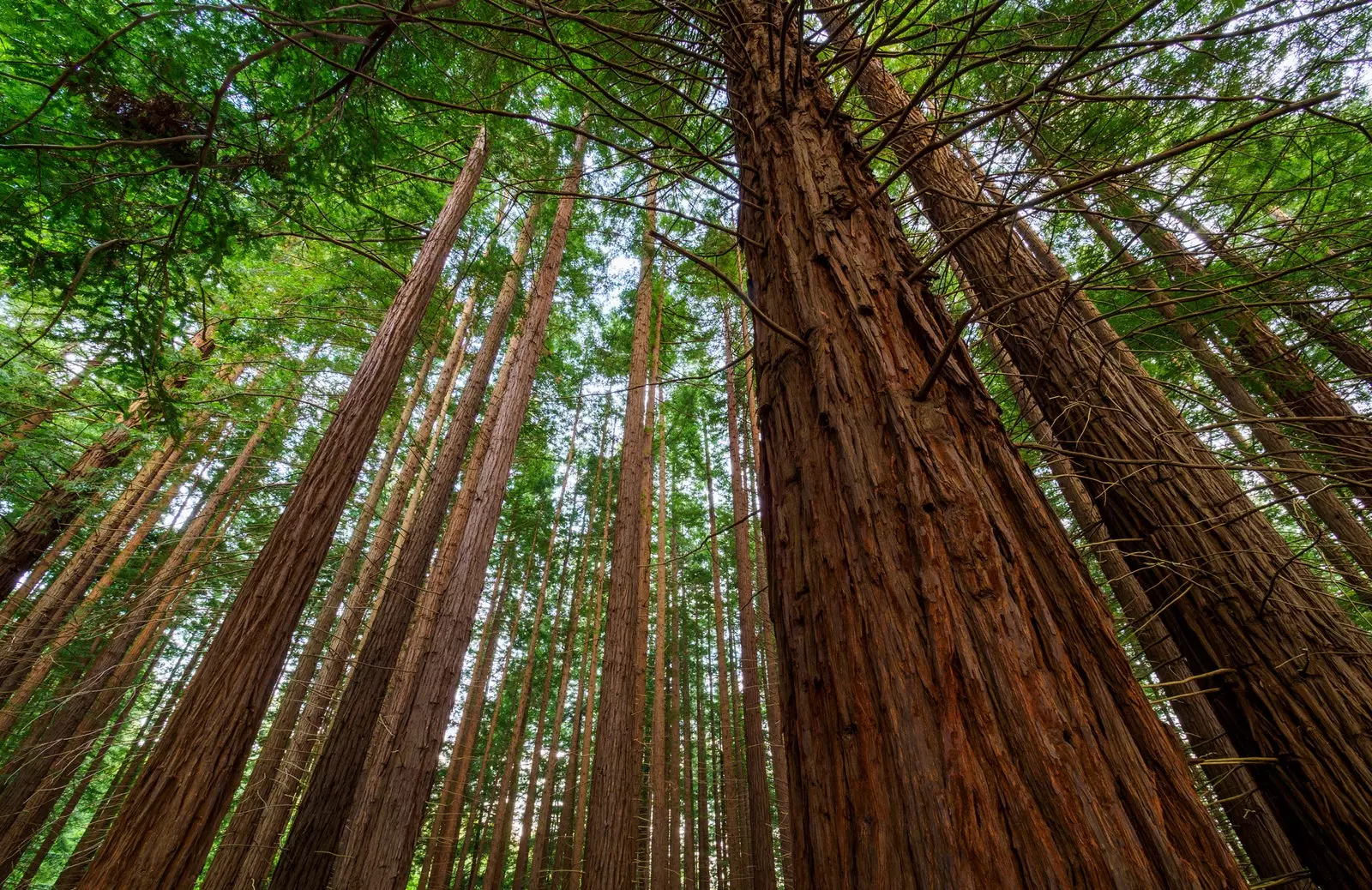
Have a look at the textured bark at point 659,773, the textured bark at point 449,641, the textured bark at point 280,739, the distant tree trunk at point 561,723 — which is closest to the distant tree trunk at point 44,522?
the textured bark at point 280,739

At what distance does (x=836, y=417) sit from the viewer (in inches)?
43.1

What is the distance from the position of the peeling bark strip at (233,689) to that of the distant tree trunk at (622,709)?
2800mm

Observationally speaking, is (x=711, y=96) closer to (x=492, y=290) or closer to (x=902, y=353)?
(x=902, y=353)

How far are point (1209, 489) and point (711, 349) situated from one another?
37.6ft

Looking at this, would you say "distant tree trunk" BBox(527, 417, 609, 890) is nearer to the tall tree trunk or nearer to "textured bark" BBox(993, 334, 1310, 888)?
the tall tree trunk

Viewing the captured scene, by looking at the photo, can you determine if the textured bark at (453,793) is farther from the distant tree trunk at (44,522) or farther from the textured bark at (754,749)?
the distant tree trunk at (44,522)

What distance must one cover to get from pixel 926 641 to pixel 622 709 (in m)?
5.24

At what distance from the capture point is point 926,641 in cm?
81

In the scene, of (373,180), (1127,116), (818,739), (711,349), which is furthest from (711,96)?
(711,349)

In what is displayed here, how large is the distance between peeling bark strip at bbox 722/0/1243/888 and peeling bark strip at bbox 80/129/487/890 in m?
3.06

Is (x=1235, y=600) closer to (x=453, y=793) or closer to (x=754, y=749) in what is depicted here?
(x=754, y=749)

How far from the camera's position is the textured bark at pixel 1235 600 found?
64.3 inches

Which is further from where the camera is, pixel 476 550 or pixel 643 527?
pixel 643 527

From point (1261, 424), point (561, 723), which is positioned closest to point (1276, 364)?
point (1261, 424)
